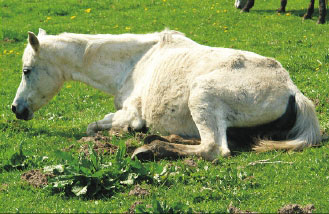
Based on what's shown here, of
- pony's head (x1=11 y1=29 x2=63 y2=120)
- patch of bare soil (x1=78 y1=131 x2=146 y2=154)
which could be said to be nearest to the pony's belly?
patch of bare soil (x1=78 y1=131 x2=146 y2=154)

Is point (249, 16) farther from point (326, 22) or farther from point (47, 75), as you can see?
point (47, 75)

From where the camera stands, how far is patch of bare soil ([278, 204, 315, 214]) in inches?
177

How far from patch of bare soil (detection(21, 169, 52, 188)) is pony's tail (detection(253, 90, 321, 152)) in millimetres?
2763

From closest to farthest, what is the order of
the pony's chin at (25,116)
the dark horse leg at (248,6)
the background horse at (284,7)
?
the pony's chin at (25,116) < the background horse at (284,7) < the dark horse leg at (248,6)

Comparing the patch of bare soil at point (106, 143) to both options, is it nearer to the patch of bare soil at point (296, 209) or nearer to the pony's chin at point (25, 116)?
the pony's chin at point (25, 116)

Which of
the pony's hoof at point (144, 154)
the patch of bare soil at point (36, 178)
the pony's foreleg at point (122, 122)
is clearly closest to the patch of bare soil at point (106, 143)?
the pony's foreleg at point (122, 122)

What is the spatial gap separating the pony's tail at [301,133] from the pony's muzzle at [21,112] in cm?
412

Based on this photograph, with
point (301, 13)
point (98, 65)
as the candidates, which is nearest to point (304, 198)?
point (98, 65)

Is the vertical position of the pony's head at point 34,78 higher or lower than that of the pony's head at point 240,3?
lower

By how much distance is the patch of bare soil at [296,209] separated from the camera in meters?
4.51

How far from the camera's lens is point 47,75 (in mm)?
8438

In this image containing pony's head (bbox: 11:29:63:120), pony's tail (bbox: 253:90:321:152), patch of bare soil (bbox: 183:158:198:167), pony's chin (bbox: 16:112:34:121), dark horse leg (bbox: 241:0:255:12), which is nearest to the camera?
patch of bare soil (bbox: 183:158:198:167)

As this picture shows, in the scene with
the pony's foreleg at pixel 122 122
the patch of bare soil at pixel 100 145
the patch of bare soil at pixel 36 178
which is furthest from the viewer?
the pony's foreleg at pixel 122 122

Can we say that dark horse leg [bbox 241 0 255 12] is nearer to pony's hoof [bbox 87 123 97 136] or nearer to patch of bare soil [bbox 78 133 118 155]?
pony's hoof [bbox 87 123 97 136]
